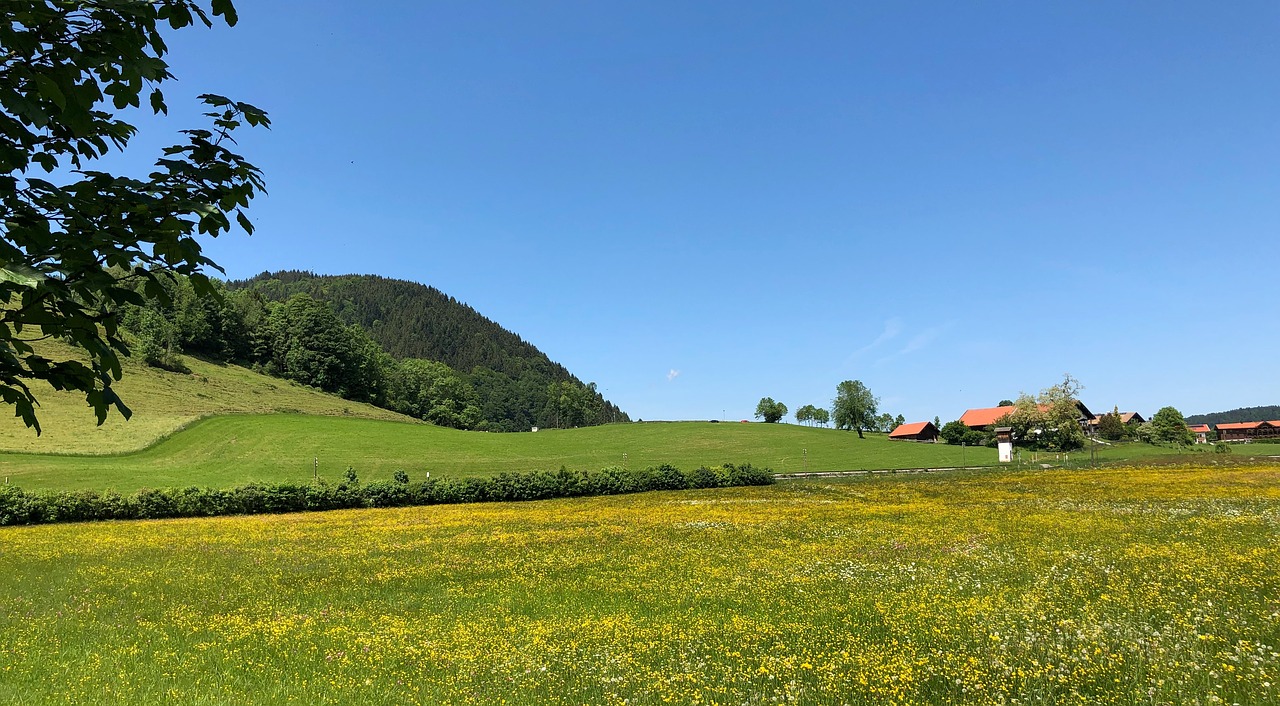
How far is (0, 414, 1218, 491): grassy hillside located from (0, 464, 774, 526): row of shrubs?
44.6 ft

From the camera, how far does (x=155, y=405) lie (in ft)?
308

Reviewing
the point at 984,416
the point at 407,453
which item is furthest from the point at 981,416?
the point at 407,453

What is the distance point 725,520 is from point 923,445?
94037mm

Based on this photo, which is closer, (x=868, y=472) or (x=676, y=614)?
(x=676, y=614)

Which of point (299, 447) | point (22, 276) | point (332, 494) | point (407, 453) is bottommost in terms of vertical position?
point (332, 494)

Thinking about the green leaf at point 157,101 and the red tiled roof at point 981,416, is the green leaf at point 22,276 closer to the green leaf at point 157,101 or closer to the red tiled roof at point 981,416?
the green leaf at point 157,101

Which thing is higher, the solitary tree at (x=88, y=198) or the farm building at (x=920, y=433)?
the solitary tree at (x=88, y=198)

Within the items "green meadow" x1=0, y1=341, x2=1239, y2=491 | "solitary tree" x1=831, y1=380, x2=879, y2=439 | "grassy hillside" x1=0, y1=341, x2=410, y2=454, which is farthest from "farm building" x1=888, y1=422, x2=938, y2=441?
"grassy hillside" x1=0, y1=341, x2=410, y2=454

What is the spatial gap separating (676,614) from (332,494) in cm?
4284

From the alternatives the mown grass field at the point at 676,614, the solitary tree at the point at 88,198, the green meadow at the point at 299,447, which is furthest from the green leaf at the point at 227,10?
the green meadow at the point at 299,447

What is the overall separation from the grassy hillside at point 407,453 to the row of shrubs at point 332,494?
44.6 feet

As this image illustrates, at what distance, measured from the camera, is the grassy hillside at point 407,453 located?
64250mm

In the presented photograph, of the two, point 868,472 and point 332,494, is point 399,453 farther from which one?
point 868,472

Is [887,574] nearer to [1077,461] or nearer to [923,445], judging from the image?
[1077,461]
